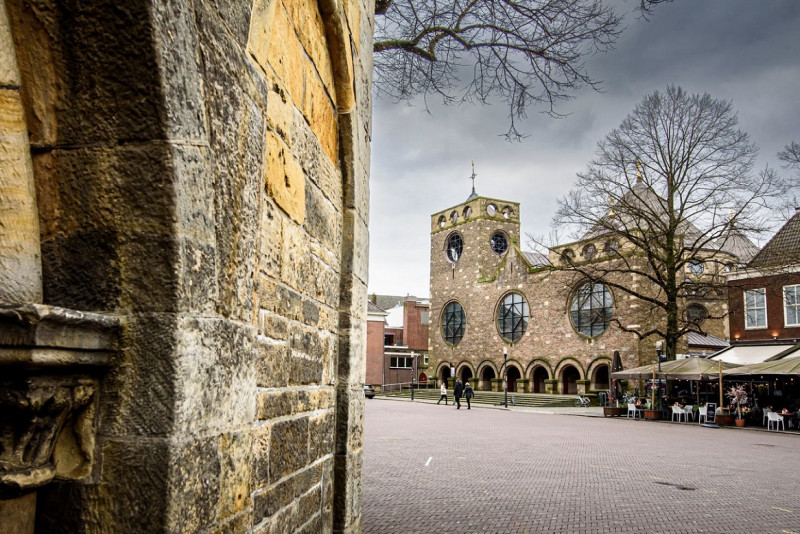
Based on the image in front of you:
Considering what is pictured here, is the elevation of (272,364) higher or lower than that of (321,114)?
lower

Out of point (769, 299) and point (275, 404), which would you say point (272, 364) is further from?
point (769, 299)

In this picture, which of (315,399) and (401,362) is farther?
(401,362)

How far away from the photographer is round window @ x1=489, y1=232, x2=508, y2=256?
1612 inches

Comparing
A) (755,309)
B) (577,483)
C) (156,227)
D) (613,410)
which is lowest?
(613,410)

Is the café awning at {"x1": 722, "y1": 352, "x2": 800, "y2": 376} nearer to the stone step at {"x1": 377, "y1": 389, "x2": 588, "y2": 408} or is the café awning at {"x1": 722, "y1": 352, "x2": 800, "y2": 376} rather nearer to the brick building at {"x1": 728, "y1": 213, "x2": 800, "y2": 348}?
the brick building at {"x1": 728, "y1": 213, "x2": 800, "y2": 348}

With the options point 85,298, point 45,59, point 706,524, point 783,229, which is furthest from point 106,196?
point 783,229

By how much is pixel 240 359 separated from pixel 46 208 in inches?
26.1

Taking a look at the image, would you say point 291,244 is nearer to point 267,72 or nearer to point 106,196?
point 267,72

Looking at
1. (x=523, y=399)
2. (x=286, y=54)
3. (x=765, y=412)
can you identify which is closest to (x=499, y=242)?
(x=523, y=399)

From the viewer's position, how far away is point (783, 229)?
2550 cm

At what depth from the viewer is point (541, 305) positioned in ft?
114

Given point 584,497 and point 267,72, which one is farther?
point 584,497

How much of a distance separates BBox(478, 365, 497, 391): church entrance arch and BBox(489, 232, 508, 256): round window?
7.73m

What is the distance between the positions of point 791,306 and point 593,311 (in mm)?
8421
